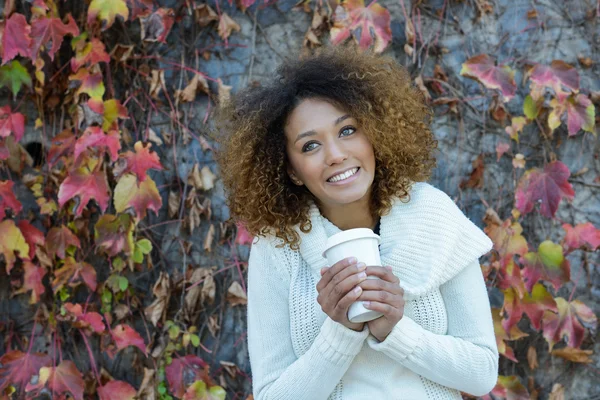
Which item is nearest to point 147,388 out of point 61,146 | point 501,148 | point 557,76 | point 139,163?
point 139,163

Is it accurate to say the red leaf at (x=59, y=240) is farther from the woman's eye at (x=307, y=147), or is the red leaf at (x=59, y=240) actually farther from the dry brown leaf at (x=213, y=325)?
the woman's eye at (x=307, y=147)

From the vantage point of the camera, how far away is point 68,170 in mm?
2232

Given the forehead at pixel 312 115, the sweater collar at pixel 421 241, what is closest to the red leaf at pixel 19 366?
the sweater collar at pixel 421 241

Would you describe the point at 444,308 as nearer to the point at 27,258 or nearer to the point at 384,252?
the point at 384,252

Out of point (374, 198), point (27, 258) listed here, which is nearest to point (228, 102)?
point (374, 198)

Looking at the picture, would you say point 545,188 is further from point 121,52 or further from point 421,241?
point 121,52

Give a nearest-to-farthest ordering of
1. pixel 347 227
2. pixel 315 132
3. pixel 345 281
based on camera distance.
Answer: pixel 345 281 → pixel 315 132 → pixel 347 227

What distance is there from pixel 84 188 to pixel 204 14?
678 millimetres

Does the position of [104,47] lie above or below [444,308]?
above

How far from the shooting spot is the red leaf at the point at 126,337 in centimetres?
219

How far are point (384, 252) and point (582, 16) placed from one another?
1.26 meters

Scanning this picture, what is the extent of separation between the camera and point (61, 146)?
2.24 m

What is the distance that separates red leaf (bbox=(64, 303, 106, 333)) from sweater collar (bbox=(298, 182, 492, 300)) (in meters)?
0.98

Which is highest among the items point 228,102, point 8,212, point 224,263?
point 228,102
